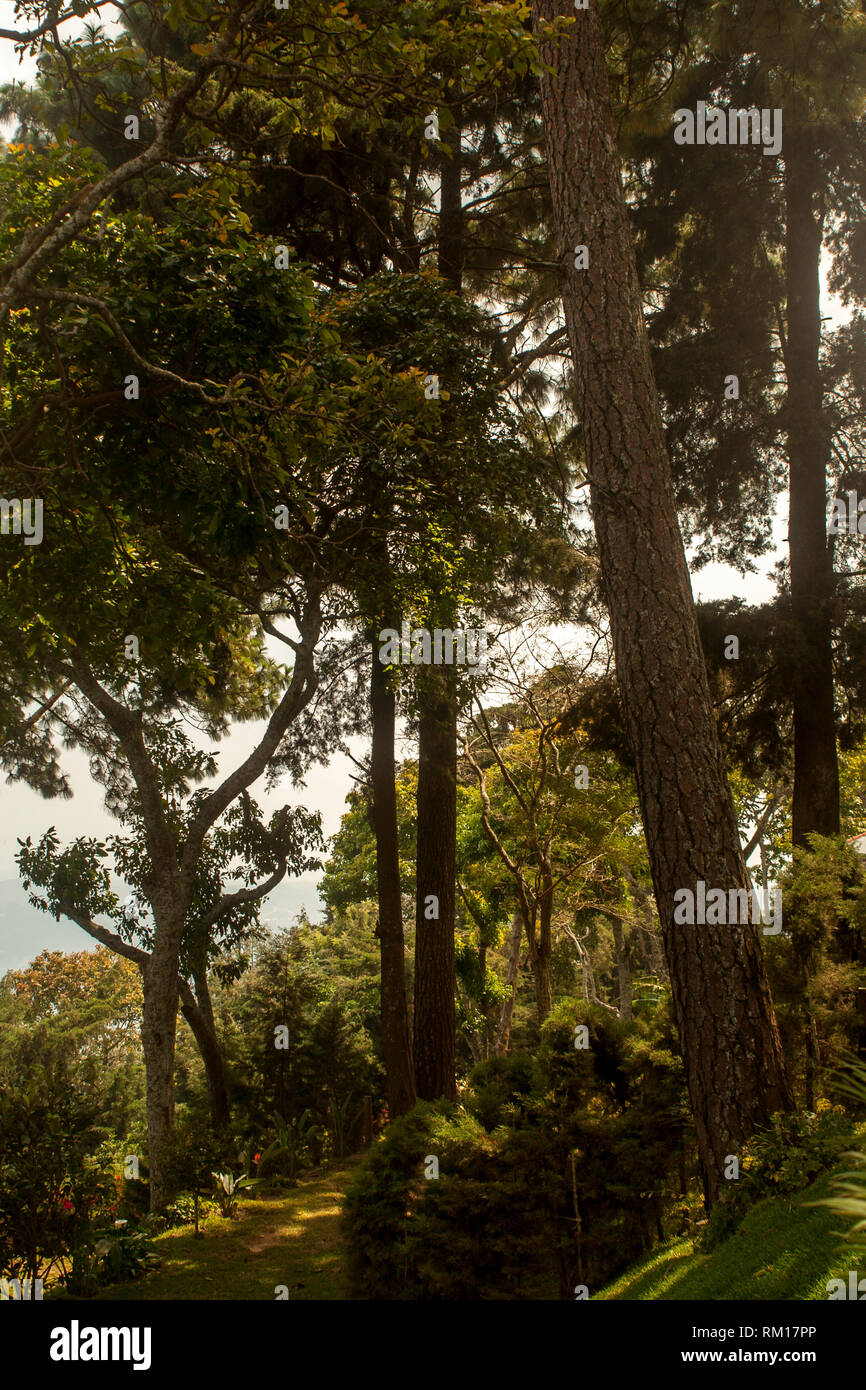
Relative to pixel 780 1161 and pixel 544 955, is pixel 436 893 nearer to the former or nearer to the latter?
pixel 544 955

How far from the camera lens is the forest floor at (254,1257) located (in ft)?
23.3

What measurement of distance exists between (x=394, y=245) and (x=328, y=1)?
7100 millimetres

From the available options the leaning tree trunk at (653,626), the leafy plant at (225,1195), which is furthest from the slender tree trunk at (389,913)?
the leaning tree trunk at (653,626)

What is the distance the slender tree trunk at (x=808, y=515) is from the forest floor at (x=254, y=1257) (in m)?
6.28

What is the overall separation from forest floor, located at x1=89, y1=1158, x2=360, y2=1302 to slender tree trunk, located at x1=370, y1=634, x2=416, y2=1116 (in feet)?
5.35

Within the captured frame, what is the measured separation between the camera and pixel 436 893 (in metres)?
10.4

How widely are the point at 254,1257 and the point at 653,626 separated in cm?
747

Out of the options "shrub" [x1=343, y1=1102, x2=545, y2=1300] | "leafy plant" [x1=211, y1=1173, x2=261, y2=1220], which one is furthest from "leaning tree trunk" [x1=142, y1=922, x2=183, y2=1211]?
"shrub" [x1=343, y1=1102, x2=545, y2=1300]

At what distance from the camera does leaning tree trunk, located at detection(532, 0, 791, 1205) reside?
4.72m

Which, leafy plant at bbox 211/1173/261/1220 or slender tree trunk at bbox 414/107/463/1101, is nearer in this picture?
slender tree trunk at bbox 414/107/463/1101

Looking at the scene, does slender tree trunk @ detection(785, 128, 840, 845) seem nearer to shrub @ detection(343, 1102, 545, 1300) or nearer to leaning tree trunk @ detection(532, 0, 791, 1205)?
leaning tree trunk @ detection(532, 0, 791, 1205)

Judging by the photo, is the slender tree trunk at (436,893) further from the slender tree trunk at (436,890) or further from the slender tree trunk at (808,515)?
the slender tree trunk at (808,515)

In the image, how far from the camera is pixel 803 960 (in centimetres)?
575

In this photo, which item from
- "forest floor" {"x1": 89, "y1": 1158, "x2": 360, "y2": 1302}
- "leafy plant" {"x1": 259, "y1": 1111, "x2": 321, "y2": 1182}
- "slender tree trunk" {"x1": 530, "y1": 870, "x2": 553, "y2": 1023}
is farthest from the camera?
"leafy plant" {"x1": 259, "y1": 1111, "x2": 321, "y2": 1182}
